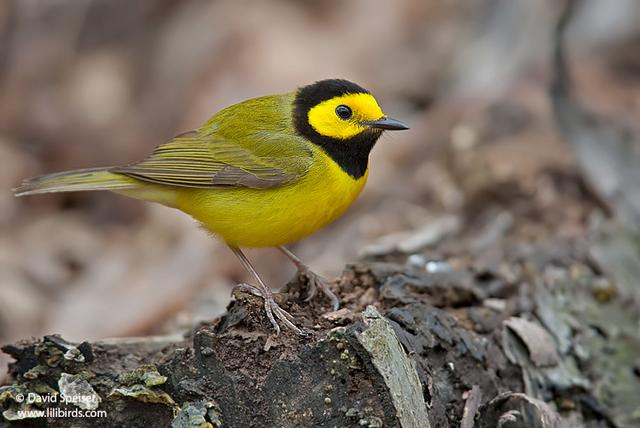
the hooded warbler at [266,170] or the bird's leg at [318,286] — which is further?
the hooded warbler at [266,170]

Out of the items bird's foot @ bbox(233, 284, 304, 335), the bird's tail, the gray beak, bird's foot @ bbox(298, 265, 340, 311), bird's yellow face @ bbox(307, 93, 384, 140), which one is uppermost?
the bird's tail

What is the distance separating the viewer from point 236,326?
10.9 feet

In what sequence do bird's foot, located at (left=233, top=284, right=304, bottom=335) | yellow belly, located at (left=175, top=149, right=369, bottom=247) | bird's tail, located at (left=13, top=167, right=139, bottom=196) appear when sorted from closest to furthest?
bird's foot, located at (left=233, top=284, right=304, bottom=335)
yellow belly, located at (left=175, top=149, right=369, bottom=247)
bird's tail, located at (left=13, top=167, right=139, bottom=196)

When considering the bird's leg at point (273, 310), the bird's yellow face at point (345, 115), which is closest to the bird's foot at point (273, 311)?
the bird's leg at point (273, 310)

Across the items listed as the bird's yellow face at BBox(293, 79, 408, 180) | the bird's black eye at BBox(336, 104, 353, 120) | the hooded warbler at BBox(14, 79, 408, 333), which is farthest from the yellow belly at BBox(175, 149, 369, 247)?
the bird's black eye at BBox(336, 104, 353, 120)

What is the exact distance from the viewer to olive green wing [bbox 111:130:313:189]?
4.50 metres

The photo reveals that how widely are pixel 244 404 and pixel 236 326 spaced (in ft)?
1.13

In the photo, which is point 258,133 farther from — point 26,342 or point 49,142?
point 49,142

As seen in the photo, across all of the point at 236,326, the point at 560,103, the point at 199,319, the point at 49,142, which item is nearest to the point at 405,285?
the point at 236,326

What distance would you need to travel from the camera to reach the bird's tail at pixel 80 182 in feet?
15.9

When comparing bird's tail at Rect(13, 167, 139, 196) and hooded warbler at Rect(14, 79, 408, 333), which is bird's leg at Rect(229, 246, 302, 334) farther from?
bird's tail at Rect(13, 167, 139, 196)

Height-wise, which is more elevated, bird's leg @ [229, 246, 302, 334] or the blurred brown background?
the blurred brown background

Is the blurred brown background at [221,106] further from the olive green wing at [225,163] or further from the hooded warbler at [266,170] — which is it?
the olive green wing at [225,163]

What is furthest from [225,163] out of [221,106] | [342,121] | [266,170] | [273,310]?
[221,106]
